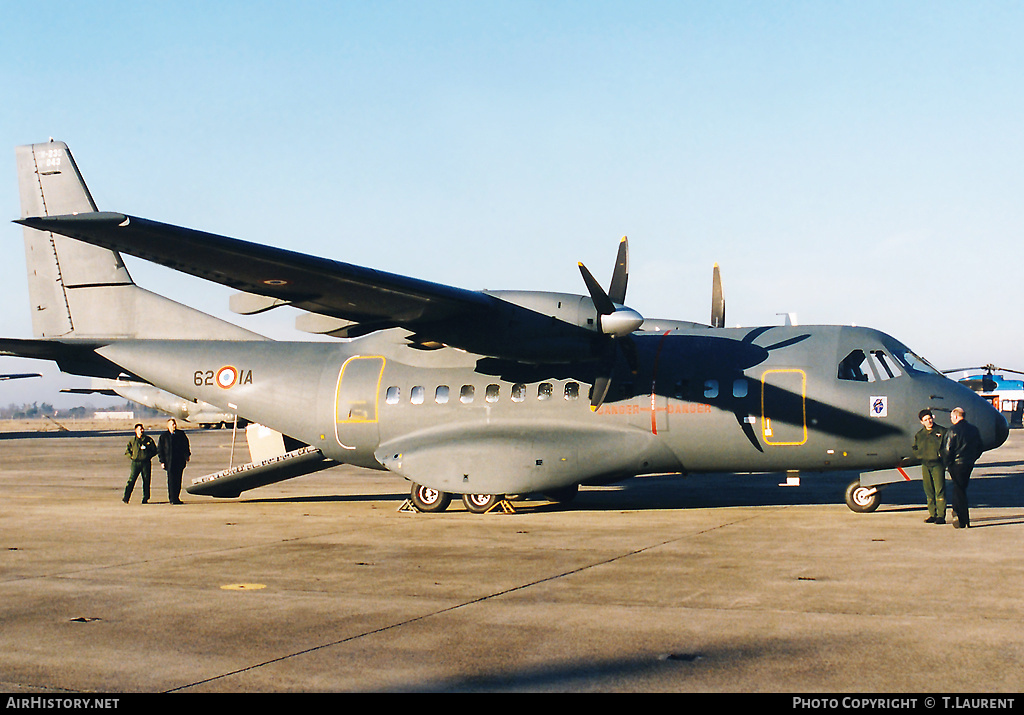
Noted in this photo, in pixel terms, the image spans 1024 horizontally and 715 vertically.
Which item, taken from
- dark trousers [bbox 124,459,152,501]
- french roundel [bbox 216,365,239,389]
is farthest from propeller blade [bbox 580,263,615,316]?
dark trousers [bbox 124,459,152,501]

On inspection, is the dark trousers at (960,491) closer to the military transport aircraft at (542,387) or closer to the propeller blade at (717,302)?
the military transport aircraft at (542,387)

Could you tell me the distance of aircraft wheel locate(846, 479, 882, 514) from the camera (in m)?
16.4

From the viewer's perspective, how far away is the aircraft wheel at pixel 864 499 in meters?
16.4

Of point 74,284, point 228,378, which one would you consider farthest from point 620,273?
point 74,284

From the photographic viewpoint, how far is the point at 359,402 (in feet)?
60.7

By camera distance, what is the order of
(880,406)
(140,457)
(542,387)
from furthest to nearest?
(140,457) < (542,387) < (880,406)

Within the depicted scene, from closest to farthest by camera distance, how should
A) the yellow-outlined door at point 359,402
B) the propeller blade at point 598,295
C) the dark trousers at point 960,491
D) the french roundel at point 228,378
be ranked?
the dark trousers at point 960,491
the propeller blade at point 598,295
the yellow-outlined door at point 359,402
the french roundel at point 228,378

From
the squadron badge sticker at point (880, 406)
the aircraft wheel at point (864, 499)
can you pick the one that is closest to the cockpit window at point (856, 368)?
the squadron badge sticker at point (880, 406)

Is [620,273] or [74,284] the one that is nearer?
[620,273]

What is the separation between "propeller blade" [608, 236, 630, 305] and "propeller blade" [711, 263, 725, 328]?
12.8ft

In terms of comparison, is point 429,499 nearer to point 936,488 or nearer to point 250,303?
point 250,303

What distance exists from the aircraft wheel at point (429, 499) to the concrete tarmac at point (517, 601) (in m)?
0.61

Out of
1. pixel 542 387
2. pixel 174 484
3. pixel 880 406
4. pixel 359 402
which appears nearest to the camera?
pixel 880 406

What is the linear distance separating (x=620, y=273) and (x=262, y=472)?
366 inches
